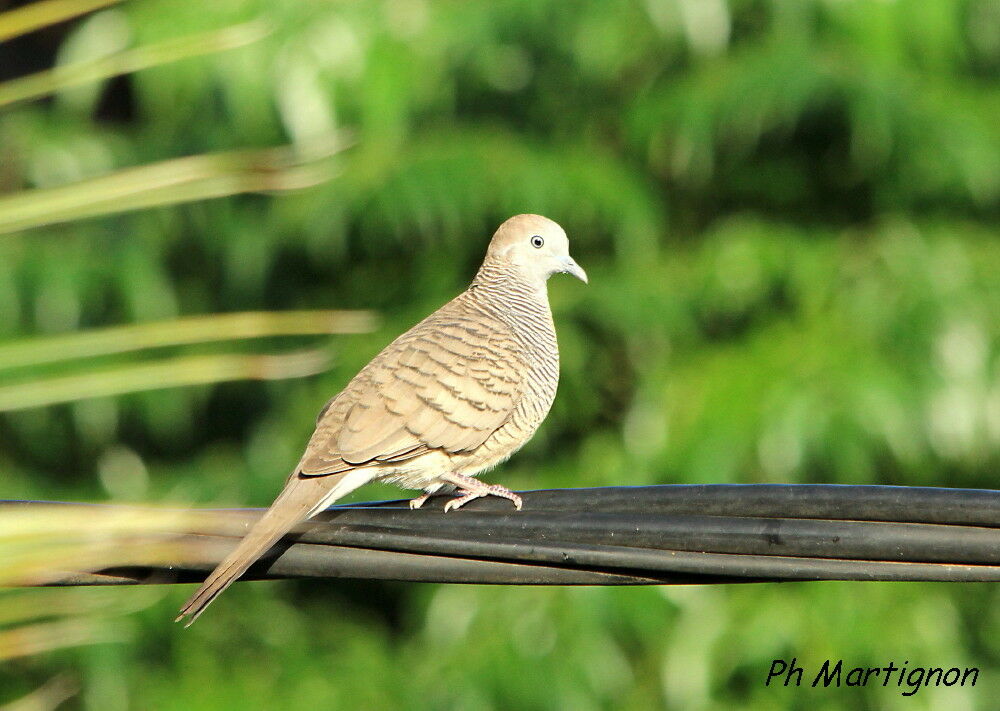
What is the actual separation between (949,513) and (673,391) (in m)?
2.83

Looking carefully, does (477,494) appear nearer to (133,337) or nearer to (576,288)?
(133,337)

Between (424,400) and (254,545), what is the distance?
2.77 ft

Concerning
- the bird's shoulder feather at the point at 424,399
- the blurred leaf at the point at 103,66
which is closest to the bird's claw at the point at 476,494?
the bird's shoulder feather at the point at 424,399

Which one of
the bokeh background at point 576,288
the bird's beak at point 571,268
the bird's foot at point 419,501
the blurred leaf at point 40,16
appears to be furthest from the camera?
the bokeh background at point 576,288

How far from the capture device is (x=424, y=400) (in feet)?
9.46

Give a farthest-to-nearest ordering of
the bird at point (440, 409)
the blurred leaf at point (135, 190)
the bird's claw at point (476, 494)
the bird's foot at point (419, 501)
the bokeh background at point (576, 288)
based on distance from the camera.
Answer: the bokeh background at point (576, 288) < the bird's foot at point (419, 501) < the bird's claw at point (476, 494) < the bird at point (440, 409) < the blurred leaf at point (135, 190)

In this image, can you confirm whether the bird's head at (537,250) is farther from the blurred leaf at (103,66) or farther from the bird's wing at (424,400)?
the blurred leaf at (103,66)

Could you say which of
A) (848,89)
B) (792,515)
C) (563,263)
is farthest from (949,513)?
(848,89)

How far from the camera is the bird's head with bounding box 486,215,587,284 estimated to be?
12.2ft

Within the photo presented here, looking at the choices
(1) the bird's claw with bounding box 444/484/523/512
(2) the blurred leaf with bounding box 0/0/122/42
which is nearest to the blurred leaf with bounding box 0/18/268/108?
(2) the blurred leaf with bounding box 0/0/122/42

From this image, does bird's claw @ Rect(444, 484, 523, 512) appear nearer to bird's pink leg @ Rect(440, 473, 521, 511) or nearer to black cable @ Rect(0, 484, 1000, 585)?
bird's pink leg @ Rect(440, 473, 521, 511)

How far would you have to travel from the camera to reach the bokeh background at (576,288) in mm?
4383

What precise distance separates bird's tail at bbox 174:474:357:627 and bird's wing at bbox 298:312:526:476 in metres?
0.21

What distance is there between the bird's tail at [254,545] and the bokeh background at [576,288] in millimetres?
1802
